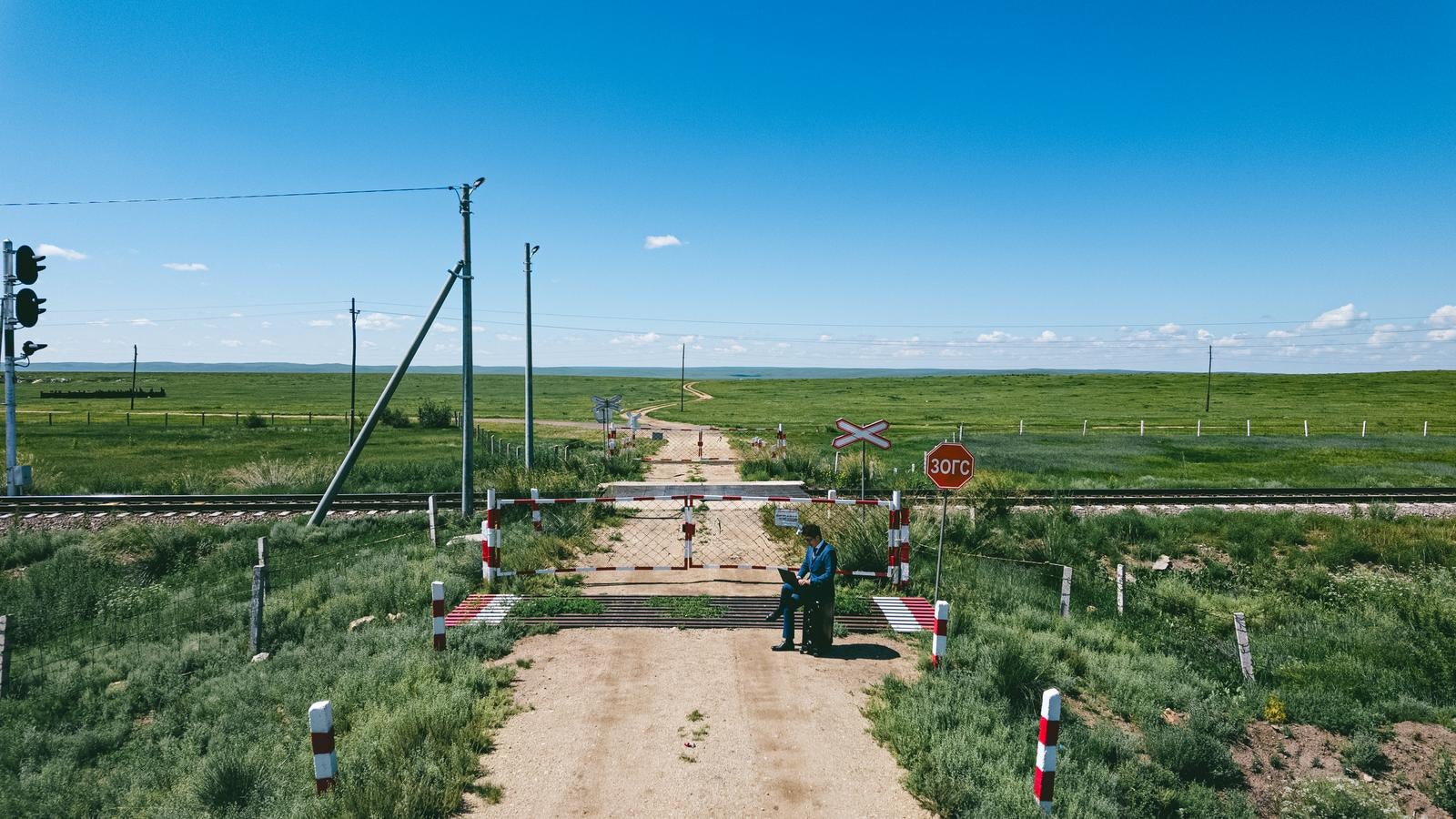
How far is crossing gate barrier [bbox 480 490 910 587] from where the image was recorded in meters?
12.3

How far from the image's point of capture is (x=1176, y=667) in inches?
379

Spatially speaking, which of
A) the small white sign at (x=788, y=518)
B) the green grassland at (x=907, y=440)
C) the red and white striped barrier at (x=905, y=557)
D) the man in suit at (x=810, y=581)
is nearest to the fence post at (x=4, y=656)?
the man in suit at (x=810, y=581)

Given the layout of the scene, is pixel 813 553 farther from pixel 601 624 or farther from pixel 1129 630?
pixel 1129 630

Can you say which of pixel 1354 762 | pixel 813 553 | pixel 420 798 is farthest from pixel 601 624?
pixel 1354 762

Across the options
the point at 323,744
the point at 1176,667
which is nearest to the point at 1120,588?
the point at 1176,667

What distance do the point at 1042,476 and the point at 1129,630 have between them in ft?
52.0

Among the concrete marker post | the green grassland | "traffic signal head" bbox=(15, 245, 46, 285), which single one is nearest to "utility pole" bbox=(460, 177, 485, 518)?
the concrete marker post

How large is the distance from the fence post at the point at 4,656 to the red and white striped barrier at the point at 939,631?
36.8ft

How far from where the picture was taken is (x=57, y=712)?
28.1 feet

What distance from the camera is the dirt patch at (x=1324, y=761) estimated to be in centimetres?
748

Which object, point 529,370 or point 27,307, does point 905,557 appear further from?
point 27,307

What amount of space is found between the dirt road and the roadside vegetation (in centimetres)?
56

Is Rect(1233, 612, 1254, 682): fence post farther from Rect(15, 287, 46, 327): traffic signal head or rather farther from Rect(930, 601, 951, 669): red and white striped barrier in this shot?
Rect(15, 287, 46, 327): traffic signal head

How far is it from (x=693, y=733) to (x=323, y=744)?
3.28m
